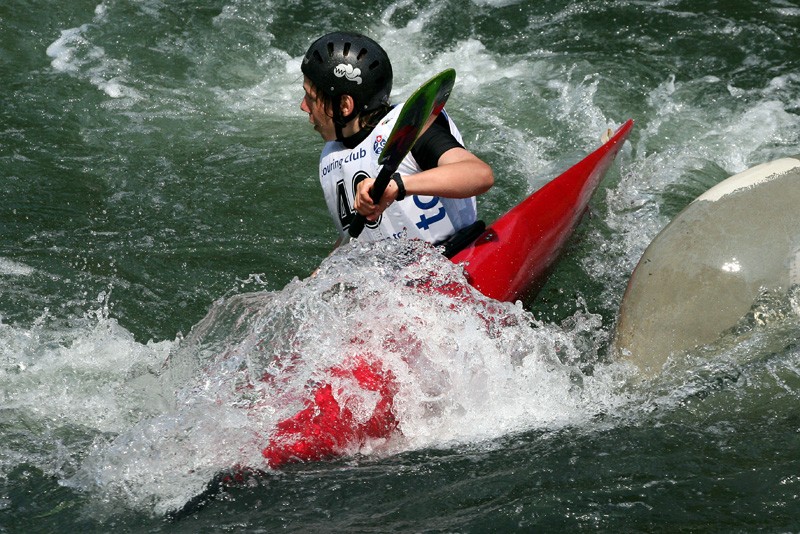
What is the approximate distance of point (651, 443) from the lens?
3564 mm

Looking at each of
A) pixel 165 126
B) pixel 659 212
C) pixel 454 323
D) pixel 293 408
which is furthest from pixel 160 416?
pixel 165 126

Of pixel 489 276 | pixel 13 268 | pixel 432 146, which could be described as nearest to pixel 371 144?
pixel 432 146

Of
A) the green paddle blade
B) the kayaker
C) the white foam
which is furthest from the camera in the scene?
the white foam

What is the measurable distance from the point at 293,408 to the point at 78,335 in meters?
1.49

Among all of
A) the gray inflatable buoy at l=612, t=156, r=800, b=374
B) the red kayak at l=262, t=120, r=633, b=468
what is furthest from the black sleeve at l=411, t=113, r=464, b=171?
the gray inflatable buoy at l=612, t=156, r=800, b=374

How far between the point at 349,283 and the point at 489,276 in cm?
56

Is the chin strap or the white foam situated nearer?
the chin strap

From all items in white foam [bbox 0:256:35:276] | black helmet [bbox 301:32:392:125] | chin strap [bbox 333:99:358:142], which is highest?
black helmet [bbox 301:32:392:125]

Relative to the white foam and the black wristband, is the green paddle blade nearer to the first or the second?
the black wristband

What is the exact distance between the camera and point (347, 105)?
13.2 ft

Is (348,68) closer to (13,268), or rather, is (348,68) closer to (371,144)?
(371,144)

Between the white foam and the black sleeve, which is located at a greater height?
the black sleeve

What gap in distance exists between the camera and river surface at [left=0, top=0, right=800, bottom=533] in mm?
3408

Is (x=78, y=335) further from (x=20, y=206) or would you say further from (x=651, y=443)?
(x=651, y=443)
